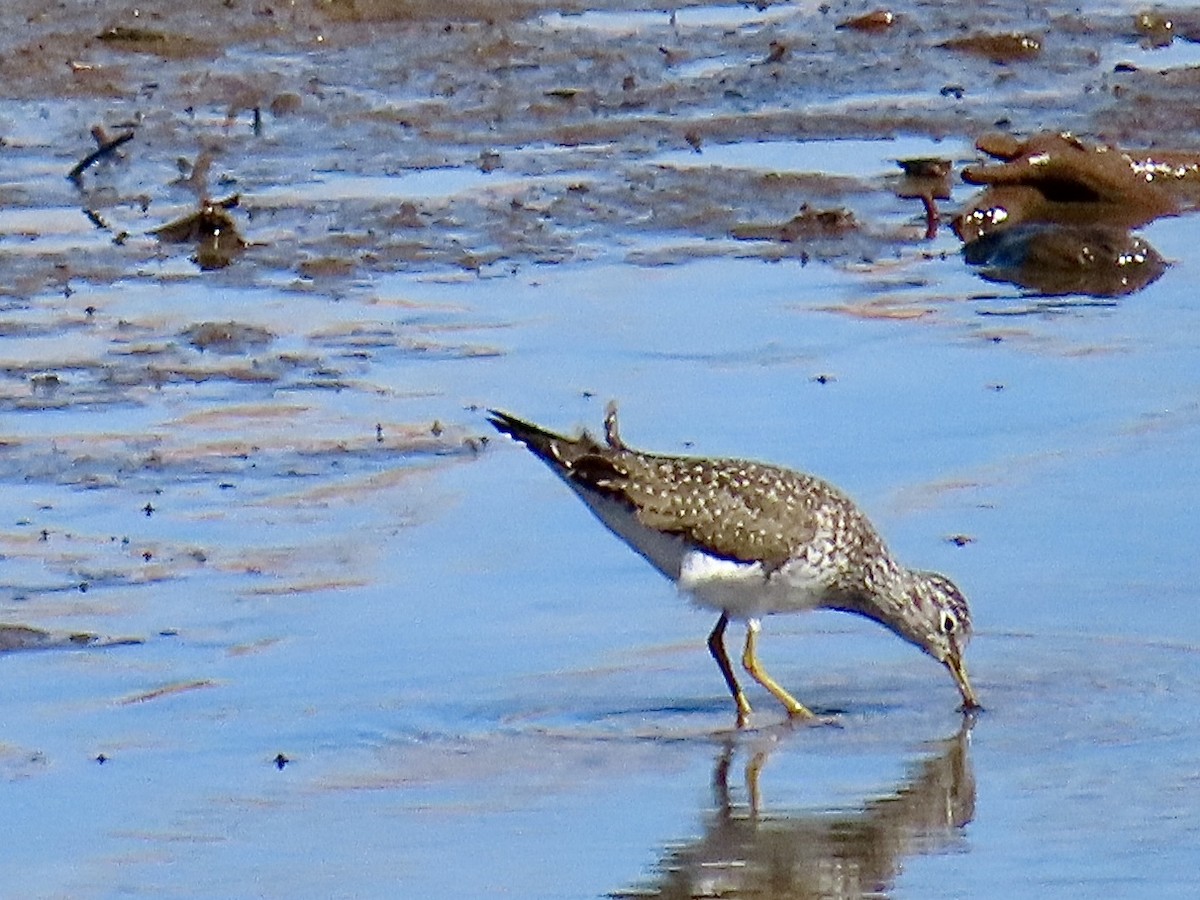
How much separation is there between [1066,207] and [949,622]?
5.14 meters

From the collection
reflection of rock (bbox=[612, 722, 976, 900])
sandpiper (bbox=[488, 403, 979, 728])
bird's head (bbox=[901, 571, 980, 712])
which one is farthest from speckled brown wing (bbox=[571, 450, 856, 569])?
reflection of rock (bbox=[612, 722, 976, 900])

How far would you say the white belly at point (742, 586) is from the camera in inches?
296

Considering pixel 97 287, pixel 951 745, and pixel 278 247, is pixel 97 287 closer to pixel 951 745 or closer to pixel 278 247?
pixel 278 247

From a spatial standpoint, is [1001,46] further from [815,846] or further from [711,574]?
[815,846]

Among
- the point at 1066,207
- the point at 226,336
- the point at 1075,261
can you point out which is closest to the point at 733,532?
the point at 226,336

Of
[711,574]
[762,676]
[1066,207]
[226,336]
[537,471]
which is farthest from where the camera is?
[1066,207]

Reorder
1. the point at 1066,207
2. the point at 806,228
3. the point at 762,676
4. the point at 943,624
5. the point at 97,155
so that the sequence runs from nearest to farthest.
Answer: the point at 943,624 < the point at 762,676 < the point at 806,228 < the point at 1066,207 < the point at 97,155

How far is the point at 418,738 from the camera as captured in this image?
22.2 ft

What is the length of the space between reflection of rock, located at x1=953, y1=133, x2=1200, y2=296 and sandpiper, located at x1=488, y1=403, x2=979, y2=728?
3638 mm

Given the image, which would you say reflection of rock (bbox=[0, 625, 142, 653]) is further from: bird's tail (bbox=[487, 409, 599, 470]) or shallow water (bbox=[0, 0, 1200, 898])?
bird's tail (bbox=[487, 409, 599, 470])

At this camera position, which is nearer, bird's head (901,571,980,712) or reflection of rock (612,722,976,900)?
reflection of rock (612,722,976,900)

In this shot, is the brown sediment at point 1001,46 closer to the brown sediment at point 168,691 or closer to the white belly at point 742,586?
the white belly at point 742,586

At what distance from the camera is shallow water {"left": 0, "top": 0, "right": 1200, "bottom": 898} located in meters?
6.16

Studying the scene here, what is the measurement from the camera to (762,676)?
287 inches
